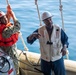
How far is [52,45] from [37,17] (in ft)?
15.0

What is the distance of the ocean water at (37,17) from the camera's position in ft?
21.0

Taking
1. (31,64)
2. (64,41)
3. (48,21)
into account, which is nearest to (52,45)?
(64,41)

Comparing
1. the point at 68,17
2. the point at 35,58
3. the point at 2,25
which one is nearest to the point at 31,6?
the point at 68,17

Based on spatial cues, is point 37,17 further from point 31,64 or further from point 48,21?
point 48,21

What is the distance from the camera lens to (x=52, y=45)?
320 cm

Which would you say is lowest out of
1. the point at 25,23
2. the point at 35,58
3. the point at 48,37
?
the point at 25,23

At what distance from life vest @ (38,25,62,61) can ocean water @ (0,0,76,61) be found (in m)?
2.68

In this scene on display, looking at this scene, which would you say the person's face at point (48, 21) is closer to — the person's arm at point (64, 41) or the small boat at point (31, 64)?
the person's arm at point (64, 41)

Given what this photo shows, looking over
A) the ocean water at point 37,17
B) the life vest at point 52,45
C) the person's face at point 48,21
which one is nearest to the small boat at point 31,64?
the life vest at point 52,45

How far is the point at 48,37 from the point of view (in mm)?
3215

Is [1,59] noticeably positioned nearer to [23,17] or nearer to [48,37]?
[48,37]

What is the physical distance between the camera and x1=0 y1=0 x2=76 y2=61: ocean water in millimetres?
6393

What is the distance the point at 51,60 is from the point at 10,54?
1.66 feet

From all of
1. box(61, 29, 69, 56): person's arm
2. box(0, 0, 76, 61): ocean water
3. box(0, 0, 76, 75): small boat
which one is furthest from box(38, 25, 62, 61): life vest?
box(0, 0, 76, 61): ocean water
